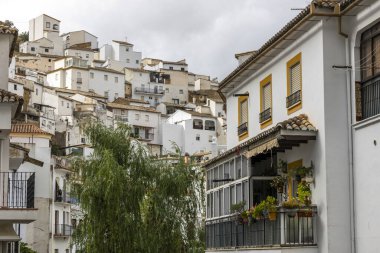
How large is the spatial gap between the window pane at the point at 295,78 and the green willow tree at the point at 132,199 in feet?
35.0

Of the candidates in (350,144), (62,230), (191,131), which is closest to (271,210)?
(350,144)

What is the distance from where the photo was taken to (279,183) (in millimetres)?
23672

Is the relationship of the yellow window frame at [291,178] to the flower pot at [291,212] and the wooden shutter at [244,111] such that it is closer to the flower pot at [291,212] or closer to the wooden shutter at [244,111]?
the flower pot at [291,212]

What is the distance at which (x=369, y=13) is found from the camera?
19.5 meters

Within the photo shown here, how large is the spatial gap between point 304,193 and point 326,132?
1.77m

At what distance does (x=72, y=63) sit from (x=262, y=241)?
5085 inches

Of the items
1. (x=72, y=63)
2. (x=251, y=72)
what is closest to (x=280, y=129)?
(x=251, y=72)

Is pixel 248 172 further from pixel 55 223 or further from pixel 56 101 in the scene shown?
pixel 56 101

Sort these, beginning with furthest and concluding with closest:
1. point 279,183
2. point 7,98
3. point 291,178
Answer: point 279,183, point 291,178, point 7,98

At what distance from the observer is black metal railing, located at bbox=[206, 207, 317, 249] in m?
21.0

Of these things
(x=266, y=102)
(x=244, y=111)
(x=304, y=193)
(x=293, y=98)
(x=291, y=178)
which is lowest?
(x=304, y=193)

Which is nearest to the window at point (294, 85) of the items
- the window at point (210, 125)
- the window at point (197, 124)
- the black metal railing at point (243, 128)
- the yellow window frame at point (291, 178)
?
the yellow window frame at point (291, 178)

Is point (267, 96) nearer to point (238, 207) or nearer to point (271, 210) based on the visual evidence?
point (238, 207)

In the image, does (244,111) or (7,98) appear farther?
(244,111)
